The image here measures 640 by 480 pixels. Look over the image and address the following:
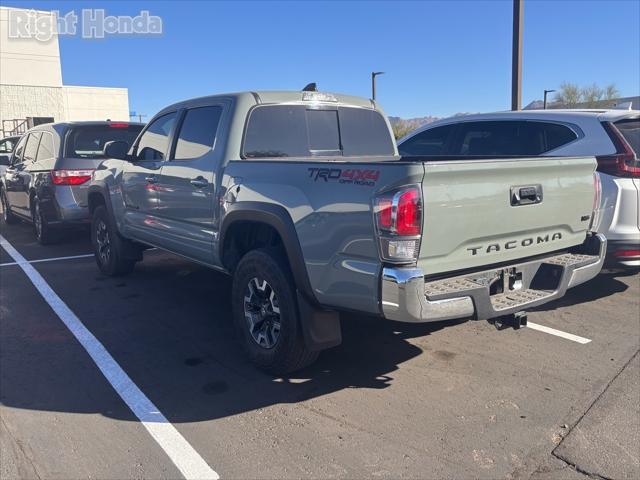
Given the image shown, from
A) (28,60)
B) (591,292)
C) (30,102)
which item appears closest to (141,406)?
(591,292)

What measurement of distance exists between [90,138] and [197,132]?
4.05 metres

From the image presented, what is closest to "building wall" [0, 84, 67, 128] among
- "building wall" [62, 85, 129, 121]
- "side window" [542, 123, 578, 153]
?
"building wall" [62, 85, 129, 121]

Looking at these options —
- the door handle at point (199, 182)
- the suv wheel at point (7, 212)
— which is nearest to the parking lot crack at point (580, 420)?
the door handle at point (199, 182)

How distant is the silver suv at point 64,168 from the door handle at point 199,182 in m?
4.06

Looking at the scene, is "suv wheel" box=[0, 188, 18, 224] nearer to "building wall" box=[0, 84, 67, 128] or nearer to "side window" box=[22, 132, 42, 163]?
"side window" box=[22, 132, 42, 163]

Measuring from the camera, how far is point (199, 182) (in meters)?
4.65

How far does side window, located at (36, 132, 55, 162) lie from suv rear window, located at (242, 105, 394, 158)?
199 inches

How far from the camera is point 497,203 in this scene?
3.37 metres

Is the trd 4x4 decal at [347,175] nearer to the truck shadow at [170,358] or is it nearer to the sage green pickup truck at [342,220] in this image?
the sage green pickup truck at [342,220]

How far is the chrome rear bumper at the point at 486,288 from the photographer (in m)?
3.02

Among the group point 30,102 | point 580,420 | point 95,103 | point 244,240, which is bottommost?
point 580,420

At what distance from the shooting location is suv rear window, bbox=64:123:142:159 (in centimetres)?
805

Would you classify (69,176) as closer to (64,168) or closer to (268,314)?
(64,168)

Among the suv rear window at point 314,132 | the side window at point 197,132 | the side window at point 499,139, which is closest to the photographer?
the suv rear window at point 314,132
